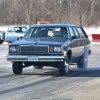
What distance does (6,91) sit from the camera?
11.2 metres

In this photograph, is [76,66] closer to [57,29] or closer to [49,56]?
[57,29]

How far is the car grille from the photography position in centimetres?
1405

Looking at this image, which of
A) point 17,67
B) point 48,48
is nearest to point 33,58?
point 48,48

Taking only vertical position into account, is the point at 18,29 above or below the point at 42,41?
below

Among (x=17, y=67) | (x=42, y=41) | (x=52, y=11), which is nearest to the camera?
(x=42, y=41)

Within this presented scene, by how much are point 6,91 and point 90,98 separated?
2471mm

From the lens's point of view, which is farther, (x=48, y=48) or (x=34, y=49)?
(x=34, y=49)

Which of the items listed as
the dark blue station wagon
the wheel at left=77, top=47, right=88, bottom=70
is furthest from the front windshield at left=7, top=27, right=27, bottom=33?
the dark blue station wagon

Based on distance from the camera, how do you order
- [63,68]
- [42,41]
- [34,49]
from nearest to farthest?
[34,49] < [63,68] < [42,41]

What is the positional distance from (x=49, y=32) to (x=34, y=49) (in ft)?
5.43

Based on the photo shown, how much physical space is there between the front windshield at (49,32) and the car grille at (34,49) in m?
1.36

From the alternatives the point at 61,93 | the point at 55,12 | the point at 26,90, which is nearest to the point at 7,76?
the point at 26,90

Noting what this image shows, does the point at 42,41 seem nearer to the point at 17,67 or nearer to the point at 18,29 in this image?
the point at 17,67

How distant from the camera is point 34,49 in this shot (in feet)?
46.4
